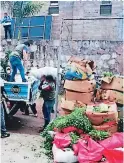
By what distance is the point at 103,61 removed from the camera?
36.2ft

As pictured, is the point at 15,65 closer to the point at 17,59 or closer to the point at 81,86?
the point at 17,59

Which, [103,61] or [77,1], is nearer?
[103,61]

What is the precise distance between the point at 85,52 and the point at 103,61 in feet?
2.23

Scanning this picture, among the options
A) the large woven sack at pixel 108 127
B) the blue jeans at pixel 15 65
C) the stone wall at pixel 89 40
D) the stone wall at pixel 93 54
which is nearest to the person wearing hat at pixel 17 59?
the blue jeans at pixel 15 65

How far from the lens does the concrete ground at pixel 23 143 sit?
4910 millimetres

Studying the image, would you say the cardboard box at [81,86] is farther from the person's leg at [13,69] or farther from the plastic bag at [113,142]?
the person's leg at [13,69]

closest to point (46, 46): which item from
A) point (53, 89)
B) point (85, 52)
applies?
point (85, 52)

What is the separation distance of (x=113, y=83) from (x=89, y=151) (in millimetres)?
1779

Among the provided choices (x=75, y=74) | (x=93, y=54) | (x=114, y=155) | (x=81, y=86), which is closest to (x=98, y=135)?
(x=114, y=155)

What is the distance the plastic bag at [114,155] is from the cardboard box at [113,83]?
1836 millimetres

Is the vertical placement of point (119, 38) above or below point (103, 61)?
above

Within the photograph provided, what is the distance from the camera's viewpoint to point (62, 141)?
498 centimetres

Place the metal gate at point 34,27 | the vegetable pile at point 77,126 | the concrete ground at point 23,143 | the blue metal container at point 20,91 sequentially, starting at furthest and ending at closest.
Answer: the metal gate at point 34,27 → the blue metal container at point 20,91 → the vegetable pile at point 77,126 → the concrete ground at point 23,143

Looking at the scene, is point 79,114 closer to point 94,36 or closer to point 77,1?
point 94,36
